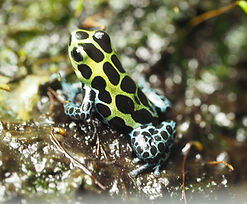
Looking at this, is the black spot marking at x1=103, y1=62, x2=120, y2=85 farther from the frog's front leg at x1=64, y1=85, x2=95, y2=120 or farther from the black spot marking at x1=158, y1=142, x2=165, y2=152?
the black spot marking at x1=158, y1=142, x2=165, y2=152

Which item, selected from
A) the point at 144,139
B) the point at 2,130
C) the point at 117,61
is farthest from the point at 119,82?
the point at 2,130

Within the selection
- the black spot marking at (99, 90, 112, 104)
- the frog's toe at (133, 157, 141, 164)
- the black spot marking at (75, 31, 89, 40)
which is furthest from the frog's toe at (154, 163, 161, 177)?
the black spot marking at (75, 31, 89, 40)

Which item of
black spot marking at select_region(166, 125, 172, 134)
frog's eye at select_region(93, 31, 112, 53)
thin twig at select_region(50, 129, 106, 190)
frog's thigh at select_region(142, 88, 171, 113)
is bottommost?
thin twig at select_region(50, 129, 106, 190)

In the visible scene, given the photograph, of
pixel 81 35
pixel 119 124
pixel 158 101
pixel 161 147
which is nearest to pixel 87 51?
pixel 81 35

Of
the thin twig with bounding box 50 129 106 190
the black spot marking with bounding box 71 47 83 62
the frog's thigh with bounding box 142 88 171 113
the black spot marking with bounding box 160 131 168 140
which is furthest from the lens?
the frog's thigh with bounding box 142 88 171 113

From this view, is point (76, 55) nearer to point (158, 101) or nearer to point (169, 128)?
point (158, 101)

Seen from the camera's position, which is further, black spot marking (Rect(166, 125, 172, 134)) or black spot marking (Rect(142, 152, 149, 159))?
black spot marking (Rect(166, 125, 172, 134))

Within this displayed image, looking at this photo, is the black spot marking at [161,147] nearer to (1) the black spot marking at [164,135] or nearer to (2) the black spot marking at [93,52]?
(1) the black spot marking at [164,135]
